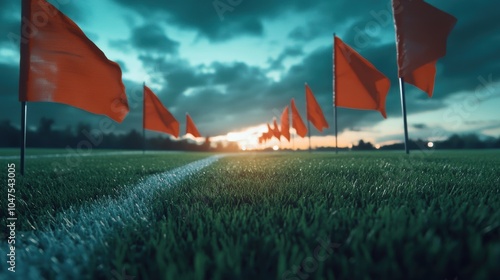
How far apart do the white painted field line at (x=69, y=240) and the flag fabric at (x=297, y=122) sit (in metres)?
25.2

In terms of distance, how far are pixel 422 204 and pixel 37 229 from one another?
108 inches

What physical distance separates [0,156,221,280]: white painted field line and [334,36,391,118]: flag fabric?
1072 cm

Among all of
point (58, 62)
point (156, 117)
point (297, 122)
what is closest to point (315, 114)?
point (297, 122)

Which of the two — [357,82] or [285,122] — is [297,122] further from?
[357,82]

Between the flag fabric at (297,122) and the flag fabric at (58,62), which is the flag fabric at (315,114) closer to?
the flag fabric at (297,122)

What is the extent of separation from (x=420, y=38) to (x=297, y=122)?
65.9 ft

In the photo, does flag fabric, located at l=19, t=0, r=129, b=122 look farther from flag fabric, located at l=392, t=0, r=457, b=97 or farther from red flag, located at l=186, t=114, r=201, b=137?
red flag, located at l=186, t=114, r=201, b=137

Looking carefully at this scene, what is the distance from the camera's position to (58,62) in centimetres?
483

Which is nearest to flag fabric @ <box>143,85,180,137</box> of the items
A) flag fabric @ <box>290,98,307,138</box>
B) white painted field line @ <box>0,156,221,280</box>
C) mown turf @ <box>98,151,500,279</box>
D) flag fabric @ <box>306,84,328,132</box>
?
flag fabric @ <box>306,84,328,132</box>

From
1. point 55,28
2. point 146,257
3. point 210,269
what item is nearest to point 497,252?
point 210,269

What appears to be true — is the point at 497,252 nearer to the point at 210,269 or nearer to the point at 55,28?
the point at 210,269

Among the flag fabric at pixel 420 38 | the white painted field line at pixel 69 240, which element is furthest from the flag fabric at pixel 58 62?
the flag fabric at pixel 420 38

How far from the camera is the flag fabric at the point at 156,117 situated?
66.3 feet

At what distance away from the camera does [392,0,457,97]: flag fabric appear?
7766 millimetres
